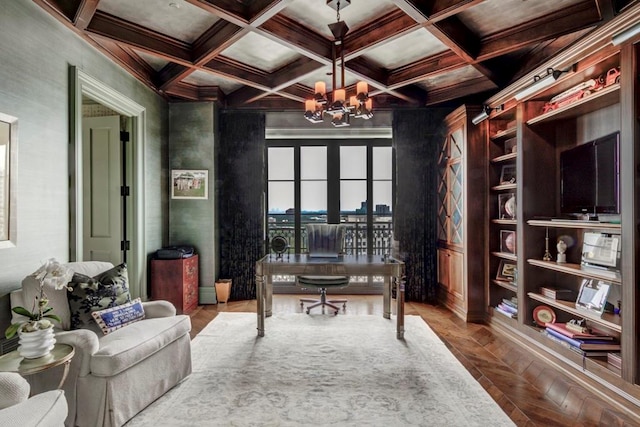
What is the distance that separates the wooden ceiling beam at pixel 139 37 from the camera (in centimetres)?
289

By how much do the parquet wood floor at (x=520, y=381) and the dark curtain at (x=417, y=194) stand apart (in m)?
0.83

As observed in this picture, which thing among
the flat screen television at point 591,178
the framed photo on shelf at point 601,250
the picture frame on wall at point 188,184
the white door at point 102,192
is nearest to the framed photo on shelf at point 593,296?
the framed photo on shelf at point 601,250

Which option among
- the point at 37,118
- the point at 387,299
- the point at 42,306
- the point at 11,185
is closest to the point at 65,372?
the point at 42,306

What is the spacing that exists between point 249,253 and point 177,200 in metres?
1.26

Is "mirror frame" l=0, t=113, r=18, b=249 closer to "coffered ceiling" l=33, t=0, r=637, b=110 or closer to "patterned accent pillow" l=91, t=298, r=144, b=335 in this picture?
"patterned accent pillow" l=91, t=298, r=144, b=335

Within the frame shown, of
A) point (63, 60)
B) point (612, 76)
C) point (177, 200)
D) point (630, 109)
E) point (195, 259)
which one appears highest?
point (63, 60)

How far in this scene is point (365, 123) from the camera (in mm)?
5168

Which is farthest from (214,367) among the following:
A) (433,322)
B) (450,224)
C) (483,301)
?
(450,224)

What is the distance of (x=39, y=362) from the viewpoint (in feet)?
5.55

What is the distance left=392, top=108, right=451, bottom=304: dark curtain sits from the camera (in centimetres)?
498

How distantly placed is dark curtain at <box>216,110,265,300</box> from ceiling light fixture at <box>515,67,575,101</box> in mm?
3332

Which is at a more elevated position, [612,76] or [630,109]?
[612,76]

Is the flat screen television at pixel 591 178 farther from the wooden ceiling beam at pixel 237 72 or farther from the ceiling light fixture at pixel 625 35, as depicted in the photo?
the wooden ceiling beam at pixel 237 72

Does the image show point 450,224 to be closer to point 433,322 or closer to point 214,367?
point 433,322
